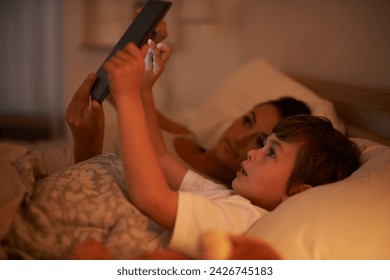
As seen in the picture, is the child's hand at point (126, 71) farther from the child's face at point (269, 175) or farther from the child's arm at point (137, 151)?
the child's face at point (269, 175)

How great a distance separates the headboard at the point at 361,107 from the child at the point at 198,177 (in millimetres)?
333

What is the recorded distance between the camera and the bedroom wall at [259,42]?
1.19 meters

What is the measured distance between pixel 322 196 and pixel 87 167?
0.37 metres

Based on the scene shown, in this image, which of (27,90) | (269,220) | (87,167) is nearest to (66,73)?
(27,90)

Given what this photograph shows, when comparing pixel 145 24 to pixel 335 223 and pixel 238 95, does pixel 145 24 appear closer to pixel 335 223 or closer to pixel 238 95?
pixel 335 223

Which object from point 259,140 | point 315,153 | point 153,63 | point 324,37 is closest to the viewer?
point 315,153

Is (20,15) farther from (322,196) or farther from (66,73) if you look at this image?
(322,196)

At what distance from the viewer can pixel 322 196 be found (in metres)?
0.66

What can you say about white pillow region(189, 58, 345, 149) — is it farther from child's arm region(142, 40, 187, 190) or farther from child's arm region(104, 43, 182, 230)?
child's arm region(104, 43, 182, 230)

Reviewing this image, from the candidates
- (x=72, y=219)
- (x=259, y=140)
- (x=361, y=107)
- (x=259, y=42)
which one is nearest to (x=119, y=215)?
(x=72, y=219)

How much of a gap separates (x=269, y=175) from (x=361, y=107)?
648 millimetres

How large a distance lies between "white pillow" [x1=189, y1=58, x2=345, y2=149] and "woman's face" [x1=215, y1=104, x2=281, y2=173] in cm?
21

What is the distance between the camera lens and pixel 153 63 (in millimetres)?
853
